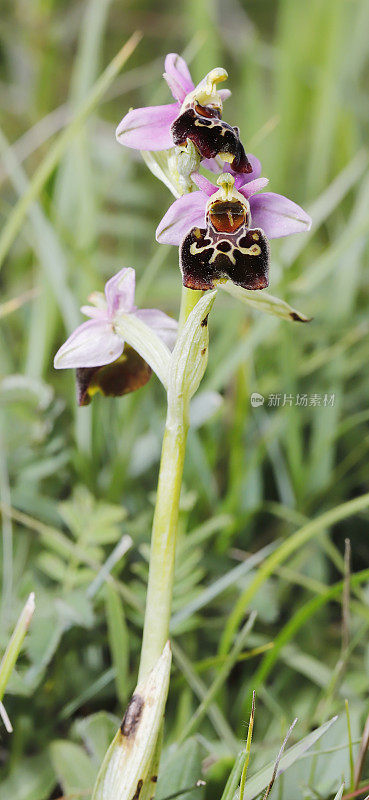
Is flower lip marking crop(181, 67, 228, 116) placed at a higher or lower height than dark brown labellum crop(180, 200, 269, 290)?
higher

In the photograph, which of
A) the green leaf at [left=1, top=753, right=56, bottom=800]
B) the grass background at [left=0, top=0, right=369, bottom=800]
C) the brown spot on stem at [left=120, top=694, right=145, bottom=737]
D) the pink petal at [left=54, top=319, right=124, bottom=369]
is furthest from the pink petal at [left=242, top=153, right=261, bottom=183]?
the green leaf at [left=1, top=753, right=56, bottom=800]

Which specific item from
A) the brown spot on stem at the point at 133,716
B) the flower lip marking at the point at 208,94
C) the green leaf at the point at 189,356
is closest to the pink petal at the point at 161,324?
the green leaf at the point at 189,356

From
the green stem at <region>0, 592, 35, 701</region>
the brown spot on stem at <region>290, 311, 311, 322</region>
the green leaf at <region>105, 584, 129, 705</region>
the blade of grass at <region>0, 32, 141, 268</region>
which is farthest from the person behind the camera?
the blade of grass at <region>0, 32, 141, 268</region>

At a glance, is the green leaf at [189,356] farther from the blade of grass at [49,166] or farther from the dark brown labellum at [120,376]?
the blade of grass at [49,166]

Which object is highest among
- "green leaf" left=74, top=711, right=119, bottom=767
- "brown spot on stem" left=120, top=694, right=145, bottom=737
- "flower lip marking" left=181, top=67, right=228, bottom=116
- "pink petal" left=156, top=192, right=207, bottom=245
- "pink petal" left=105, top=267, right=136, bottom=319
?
"flower lip marking" left=181, top=67, right=228, bottom=116

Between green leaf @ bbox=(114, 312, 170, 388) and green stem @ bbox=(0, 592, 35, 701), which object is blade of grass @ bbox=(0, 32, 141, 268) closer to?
green leaf @ bbox=(114, 312, 170, 388)

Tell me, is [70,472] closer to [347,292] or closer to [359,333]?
[359,333]
